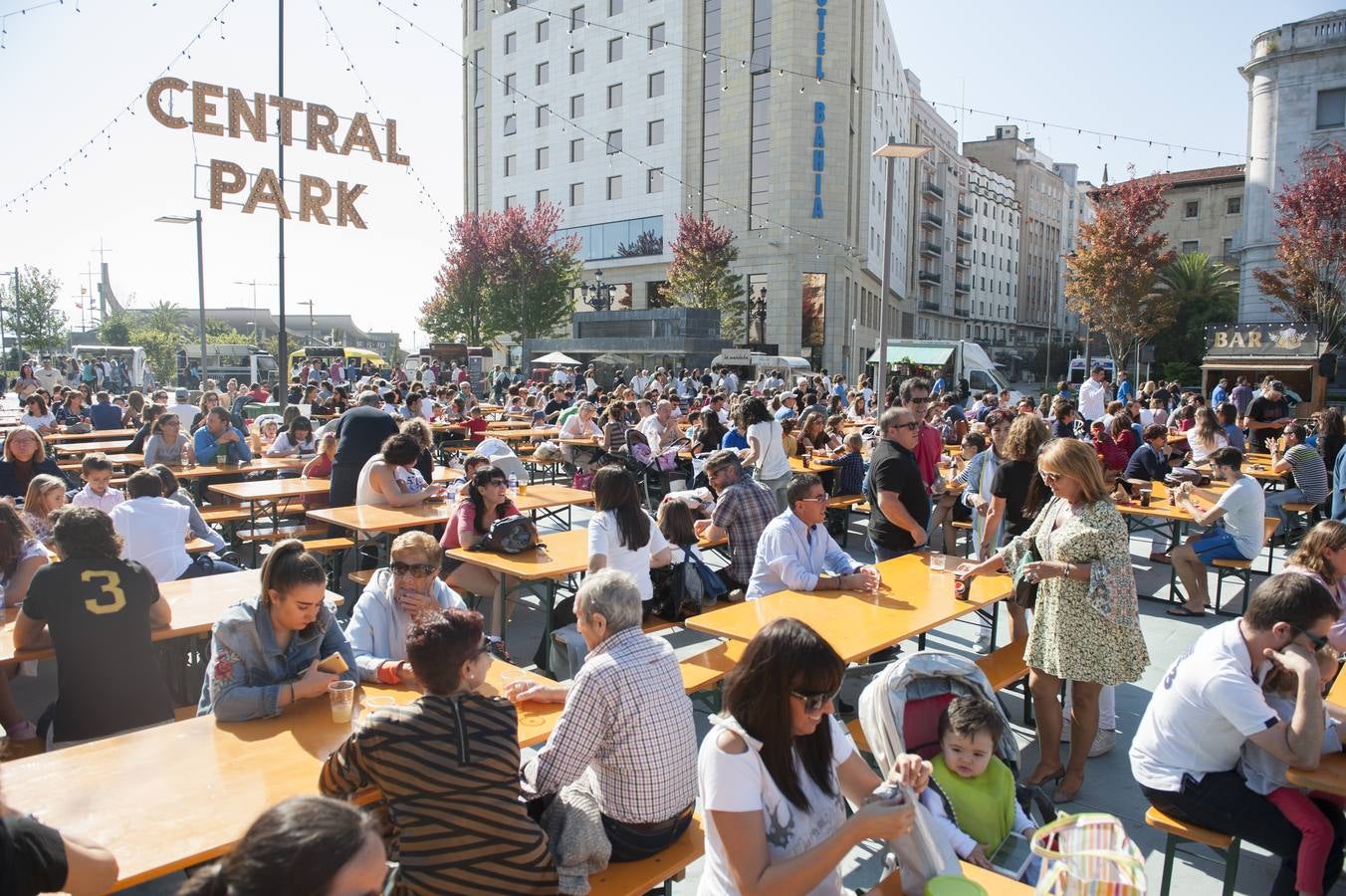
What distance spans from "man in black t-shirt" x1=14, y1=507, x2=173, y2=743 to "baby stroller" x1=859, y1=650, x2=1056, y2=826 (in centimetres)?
306

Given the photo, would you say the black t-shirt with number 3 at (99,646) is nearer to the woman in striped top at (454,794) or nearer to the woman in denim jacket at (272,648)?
the woman in denim jacket at (272,648)

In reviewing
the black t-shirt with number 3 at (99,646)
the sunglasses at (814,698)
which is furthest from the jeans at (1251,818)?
the black t-shirt with number 3 at (99,646)

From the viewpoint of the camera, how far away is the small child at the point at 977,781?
2938 mm

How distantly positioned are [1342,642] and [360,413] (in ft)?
23.9

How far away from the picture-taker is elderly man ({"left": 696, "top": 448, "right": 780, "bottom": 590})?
6.24 meters

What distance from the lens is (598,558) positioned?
201 inches

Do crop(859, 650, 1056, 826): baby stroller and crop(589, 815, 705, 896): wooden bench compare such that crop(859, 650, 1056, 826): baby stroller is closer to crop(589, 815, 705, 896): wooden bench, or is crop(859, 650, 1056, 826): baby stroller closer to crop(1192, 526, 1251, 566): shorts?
crop(589, 815, 705, 896): wooden bench

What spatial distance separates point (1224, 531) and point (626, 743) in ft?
21.3

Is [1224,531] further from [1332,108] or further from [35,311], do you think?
[35,311]

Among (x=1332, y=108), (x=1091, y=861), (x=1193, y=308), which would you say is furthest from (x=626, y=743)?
(x=1193, y=308)

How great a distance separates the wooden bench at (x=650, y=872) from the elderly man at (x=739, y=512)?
327 centimetres

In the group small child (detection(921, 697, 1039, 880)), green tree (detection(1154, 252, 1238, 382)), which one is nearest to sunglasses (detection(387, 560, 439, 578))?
small child (detection(921, 697, 1039, 880))

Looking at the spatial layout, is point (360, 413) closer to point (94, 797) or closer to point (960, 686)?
point (94, 797)

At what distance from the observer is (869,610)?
4734 millimetres
